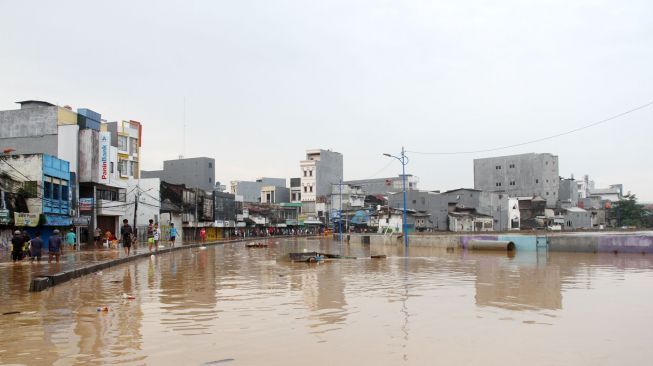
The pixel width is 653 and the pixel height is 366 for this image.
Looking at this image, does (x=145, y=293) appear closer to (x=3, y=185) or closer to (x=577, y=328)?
(x=577, y=328)

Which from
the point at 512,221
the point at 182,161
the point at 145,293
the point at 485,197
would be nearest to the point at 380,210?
the point at 485,197

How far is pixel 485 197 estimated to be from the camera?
310 ft

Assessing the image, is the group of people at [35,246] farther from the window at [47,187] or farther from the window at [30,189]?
the window at [47,187]

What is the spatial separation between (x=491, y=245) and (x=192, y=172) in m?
66.0

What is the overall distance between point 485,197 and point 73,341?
9199cm

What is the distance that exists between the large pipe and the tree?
74.7 metres

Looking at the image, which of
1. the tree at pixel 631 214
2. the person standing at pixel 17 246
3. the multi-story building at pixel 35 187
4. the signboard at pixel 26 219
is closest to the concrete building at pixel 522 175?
the tree at pixel 631 214

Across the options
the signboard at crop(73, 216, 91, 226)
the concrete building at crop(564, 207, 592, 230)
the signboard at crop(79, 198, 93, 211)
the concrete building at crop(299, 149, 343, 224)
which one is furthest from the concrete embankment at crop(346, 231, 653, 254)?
the concrete building at crop(564, 207, 592, 230)

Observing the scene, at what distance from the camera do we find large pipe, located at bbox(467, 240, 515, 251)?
1367 inches

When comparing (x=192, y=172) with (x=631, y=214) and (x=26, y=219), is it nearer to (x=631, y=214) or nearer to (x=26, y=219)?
(x=26, y=219)

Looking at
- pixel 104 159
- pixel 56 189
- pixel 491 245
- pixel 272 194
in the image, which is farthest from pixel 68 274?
pixel 272 194

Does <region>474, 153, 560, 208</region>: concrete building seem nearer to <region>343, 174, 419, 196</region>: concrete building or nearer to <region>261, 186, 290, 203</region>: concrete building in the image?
<region>343, 174, 419, 196</region>: concrete building

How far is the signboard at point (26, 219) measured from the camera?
35562mm

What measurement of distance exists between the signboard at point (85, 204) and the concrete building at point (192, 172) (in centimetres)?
4050
